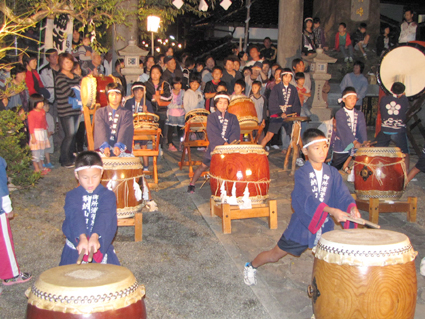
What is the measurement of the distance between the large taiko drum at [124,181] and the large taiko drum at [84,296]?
218 cm

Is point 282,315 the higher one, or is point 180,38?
point 180,38

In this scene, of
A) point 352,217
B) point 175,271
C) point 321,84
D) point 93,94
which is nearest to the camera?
point 352,217

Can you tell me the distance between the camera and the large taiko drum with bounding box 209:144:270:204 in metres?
4.50

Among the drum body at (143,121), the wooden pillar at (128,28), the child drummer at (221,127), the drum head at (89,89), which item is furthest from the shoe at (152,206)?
the wooden pillar at (128,28)

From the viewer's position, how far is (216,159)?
466 centimetres

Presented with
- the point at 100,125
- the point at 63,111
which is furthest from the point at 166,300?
the point at 63,111

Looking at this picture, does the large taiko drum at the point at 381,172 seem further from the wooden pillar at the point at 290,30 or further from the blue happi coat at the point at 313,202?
the wooden pillar at the point at 290,30

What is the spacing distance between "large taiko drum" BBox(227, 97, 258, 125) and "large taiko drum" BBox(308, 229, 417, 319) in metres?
4.95

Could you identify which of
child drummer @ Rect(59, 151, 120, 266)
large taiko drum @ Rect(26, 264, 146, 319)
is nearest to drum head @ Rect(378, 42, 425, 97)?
child drummer @ Rect(59, 151, 120, 266)

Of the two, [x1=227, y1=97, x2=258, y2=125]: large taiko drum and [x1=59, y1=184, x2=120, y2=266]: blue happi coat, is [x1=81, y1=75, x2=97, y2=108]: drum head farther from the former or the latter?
[x1=227, y1=97, x2=258, y2=125]: large taiko drum

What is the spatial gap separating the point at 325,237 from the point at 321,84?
819 centimetres

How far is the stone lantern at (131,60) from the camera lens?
306 inches

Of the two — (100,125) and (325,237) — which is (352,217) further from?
(100,125)

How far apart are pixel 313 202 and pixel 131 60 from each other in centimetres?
592
